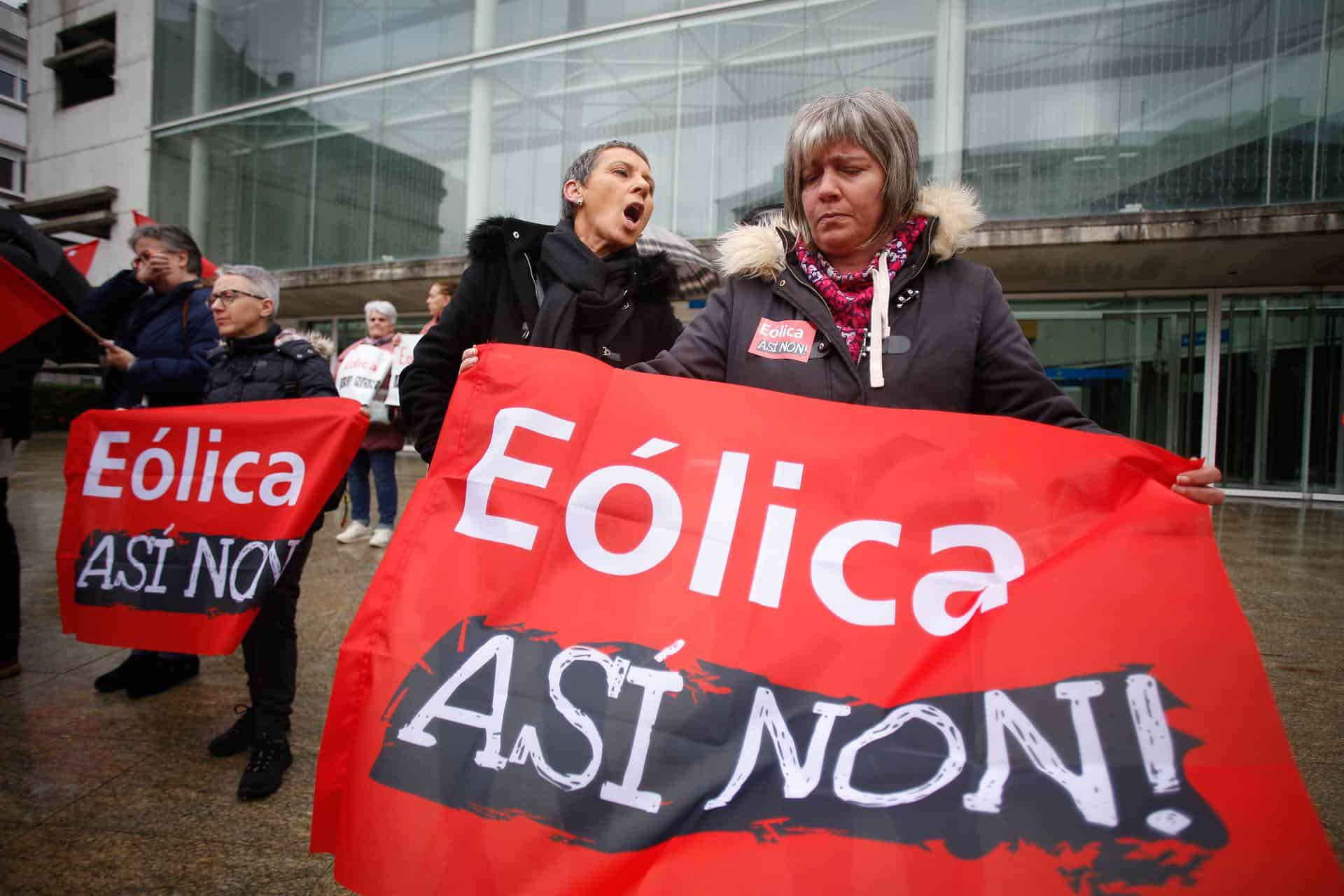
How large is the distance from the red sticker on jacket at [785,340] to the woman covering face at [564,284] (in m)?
0.56

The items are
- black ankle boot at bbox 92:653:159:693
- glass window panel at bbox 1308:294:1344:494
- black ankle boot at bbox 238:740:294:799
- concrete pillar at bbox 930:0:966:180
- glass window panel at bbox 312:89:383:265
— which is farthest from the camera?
glass window panel at bbox 312:89:383:265

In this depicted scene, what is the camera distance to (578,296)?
206 cm

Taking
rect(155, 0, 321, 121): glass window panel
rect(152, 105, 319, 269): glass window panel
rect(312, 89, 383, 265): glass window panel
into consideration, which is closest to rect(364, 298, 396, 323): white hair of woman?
rect(312, 89, 383, 265): glass window panel

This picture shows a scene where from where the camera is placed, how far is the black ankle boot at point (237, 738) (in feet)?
8.77

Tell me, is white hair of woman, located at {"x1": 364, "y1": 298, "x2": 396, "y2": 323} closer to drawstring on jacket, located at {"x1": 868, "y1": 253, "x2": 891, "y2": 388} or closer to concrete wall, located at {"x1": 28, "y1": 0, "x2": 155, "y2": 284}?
drawstring on jacket, located at {"x1": 868, "y1": 253, "x2": 891, "y2": 388}

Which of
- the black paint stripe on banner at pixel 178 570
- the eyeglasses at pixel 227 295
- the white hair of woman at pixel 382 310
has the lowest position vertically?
the black paint stripe on banner at pixel 178 570

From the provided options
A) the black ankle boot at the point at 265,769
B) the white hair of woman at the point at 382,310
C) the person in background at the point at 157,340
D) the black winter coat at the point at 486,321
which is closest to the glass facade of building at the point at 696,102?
the white hair of woman at the point at 382,310

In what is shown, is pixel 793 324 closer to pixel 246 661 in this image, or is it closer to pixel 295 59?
pixel 246 661

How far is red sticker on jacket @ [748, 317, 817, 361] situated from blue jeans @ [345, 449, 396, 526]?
196 inches

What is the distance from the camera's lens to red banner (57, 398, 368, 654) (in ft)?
8.58

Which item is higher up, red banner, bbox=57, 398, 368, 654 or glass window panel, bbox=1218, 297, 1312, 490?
glass window panel, bbox=1218, 297, 1312, 490

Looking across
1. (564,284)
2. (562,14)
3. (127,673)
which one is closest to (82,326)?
(127,673)

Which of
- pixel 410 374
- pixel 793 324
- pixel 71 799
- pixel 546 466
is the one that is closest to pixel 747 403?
pixel 793 324

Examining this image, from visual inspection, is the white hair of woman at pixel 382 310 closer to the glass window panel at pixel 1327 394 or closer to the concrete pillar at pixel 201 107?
the glass window panel at pixel 1327 394
